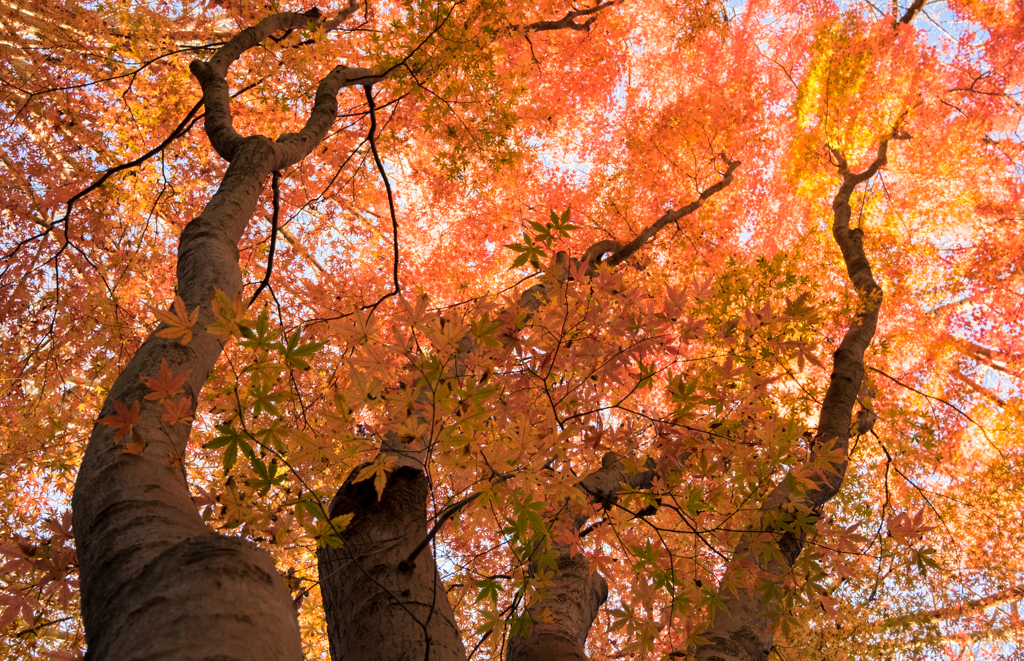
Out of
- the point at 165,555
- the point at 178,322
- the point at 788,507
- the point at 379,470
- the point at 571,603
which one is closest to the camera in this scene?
the point at 165,555

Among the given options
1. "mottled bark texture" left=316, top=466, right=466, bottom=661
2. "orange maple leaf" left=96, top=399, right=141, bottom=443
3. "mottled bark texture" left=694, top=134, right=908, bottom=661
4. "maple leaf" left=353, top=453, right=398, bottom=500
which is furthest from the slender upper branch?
"orange maple leaf" left=96, top=399, right=141, bottom=443

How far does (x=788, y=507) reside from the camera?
2248 millimetres

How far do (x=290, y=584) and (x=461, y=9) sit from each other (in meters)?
5.12

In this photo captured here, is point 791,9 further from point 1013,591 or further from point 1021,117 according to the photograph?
point 1013,591

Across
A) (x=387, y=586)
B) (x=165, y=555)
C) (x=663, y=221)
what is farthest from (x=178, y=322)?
(x=663, y=221)

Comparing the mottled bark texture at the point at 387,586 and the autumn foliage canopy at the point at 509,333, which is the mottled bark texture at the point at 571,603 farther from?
the mottled bark texture at the point at 387,586

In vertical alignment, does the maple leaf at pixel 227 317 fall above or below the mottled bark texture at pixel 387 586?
above

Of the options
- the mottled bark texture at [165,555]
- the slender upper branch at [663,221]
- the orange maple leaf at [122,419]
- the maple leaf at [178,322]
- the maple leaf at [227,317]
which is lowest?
the mottled bark texture at [165,555]

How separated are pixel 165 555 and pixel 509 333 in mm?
1533

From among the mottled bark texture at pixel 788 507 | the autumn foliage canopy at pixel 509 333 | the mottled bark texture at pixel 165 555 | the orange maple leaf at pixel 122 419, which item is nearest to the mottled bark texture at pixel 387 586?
the autumn foliage canopy at pixel 509 333

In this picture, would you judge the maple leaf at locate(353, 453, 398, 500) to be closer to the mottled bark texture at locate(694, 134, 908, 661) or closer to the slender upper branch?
the mottled bark texture at locate(694, 134, 908, 661)

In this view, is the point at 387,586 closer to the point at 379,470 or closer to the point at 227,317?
the point at 379,470

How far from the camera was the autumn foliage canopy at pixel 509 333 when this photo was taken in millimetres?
1693

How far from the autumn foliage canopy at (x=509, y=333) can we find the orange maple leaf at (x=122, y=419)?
0.01m
